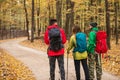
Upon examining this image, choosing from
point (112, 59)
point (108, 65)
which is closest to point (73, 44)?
point (108, 65)

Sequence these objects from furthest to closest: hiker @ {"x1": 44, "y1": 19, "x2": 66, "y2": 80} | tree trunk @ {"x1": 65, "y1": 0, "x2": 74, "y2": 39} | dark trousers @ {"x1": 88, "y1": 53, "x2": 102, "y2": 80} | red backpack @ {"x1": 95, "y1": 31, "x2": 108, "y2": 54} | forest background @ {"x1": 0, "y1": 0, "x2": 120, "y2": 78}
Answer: forest background @ {"x1": 0, "y1": 0, "x2": 120, "y2": 78}
tree trunk @ {"x1": 65, "y1": 0, "x2": 74, "y2": 39}
dark trousers @ {"x1": 88, "y1": 53, "x2": 102, "y2": 80}
red backpack @ {"x1": 95, "y1": 31, "x2": 108, "y2": 54}
hiker @ {"x1": 44, "y1": 19, "x2": 66, "y2": 80}

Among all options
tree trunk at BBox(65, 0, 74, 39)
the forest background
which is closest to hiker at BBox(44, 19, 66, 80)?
the forest background

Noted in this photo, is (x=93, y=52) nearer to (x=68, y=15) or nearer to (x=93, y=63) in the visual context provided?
(x=93, y=63)

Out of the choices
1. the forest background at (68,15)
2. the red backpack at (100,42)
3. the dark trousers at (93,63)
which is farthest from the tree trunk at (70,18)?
the red backpack at (100,42)

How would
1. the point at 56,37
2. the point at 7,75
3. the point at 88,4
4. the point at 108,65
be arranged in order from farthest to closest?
the point at 88,4
the point at 108,65
the point at 7,75
the point at 56,37

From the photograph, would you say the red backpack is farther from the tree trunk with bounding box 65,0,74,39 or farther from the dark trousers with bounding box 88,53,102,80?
the tree trunk with bounding box 65,0,74,39

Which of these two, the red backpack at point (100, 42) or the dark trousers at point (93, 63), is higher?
the red backpack at point (100, 42)

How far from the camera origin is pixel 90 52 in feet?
35.0

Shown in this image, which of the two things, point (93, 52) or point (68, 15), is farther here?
point (68, 15)

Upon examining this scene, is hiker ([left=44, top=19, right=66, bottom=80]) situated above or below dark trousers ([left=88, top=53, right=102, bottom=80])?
above

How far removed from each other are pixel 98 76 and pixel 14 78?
324 centimetres

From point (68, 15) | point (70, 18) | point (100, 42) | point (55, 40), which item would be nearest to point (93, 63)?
point (100, 42)

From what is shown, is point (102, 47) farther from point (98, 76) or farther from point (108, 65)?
point (108, 65)

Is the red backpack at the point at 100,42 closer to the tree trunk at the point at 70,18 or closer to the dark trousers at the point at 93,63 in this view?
the dark trousers at the point at 93,63
